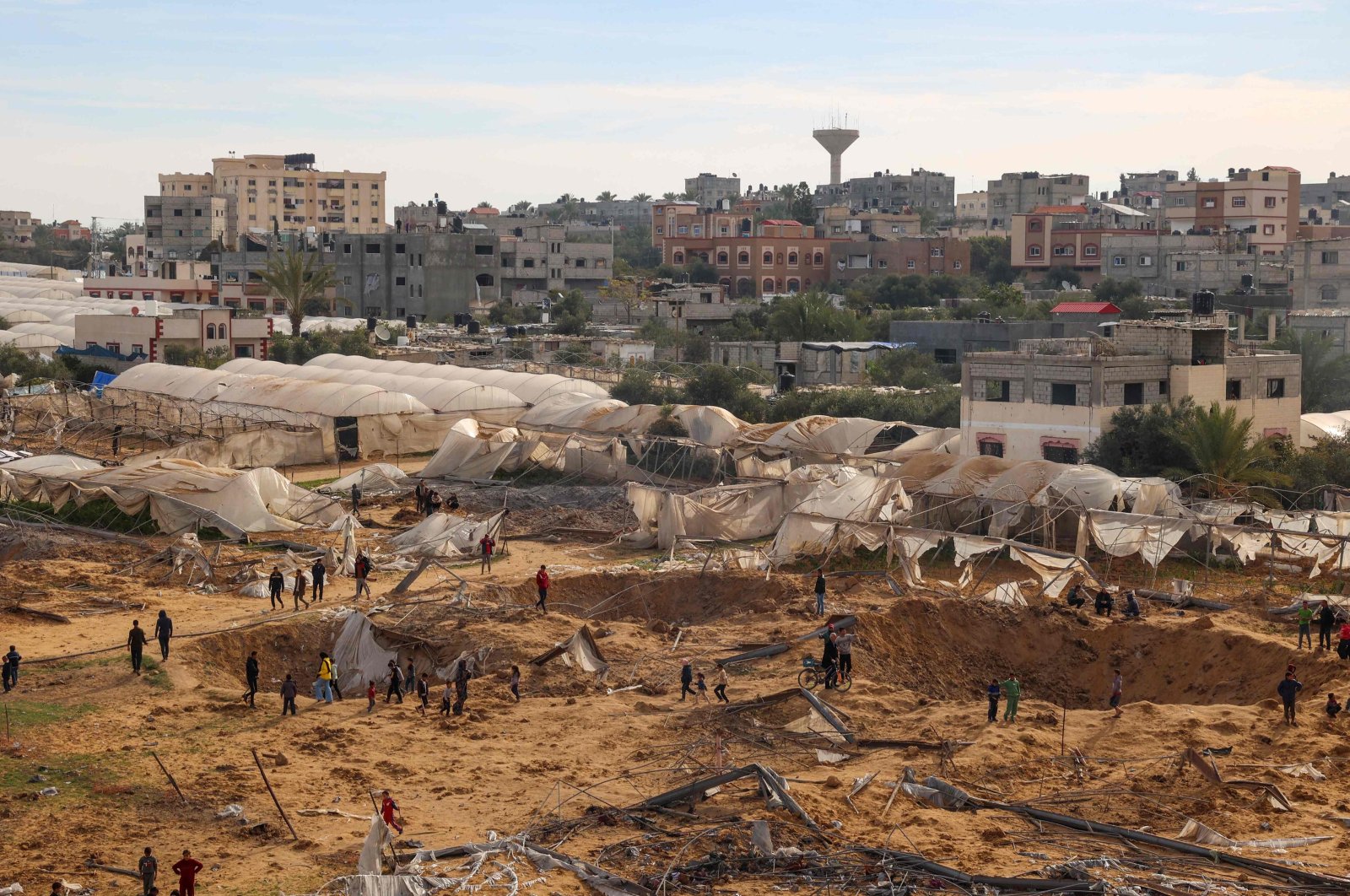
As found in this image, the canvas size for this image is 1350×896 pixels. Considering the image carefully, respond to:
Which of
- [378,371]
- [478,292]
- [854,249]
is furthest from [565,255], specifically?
[378,371]

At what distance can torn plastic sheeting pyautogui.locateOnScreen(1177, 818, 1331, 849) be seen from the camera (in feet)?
53.0

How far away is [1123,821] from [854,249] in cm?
8336

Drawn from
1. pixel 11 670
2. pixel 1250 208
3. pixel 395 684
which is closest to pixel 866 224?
pixel 1250 208

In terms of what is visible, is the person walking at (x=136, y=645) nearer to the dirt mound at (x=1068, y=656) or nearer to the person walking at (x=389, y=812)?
the person walking at (x=389, y=812)

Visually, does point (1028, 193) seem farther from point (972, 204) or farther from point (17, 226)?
point (17, 226)

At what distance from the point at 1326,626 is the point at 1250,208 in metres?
79.4

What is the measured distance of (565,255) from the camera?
99312 millimetres

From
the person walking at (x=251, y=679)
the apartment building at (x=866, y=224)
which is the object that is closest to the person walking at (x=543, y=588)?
the person walking at (x=251, y=679)

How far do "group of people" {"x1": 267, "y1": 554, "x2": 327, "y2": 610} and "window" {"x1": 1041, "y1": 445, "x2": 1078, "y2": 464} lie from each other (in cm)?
1676

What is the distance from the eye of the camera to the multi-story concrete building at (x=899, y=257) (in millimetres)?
98500

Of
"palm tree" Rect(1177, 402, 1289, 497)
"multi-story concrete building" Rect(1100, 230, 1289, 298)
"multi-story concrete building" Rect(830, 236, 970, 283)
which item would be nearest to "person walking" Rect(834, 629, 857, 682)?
"palm tree" Rect(1177, 402, 1289, 497)

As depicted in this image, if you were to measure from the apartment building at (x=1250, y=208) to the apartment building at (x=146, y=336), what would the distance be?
5851cm

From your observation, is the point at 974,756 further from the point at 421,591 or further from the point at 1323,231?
the point at 1323,231

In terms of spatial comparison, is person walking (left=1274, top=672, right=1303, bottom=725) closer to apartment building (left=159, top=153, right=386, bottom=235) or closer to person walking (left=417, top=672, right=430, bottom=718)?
person walking (left=417, top=672, right=430, bottom=718)
